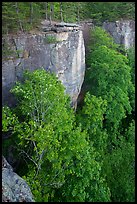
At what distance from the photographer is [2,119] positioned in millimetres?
10383

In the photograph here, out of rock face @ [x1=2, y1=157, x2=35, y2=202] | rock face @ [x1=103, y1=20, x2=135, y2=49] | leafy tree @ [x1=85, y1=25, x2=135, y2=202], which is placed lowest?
rock face @ [x1=2, y1=157, x2=35, y2=202]

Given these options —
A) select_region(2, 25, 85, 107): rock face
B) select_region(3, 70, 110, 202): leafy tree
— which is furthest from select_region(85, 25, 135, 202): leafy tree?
select_region(3, 70, 110, 202): leafy tree

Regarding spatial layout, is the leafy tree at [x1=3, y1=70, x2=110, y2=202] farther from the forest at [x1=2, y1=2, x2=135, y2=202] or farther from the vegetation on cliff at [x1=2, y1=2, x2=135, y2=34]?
the vegetation on cliff at [x1=2, y1=2, x2=135, y2=34]

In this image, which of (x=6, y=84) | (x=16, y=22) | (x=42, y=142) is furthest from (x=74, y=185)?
(x=16, y=22)

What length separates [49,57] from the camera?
13328 mm

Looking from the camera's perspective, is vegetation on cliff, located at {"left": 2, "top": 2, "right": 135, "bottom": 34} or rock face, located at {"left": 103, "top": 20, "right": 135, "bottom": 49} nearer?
vegetation on cliff, located at {"left": 2, "top": 2, "right": 135, "bottom": 34}

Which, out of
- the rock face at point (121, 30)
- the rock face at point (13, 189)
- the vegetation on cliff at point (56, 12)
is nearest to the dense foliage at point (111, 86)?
the vegetation on cliff at point (56, 12)

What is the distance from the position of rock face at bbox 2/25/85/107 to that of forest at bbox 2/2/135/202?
1.88ft

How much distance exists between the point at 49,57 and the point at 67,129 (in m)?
3.59

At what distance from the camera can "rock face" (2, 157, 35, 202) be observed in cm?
857

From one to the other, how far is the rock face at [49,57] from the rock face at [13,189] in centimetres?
377

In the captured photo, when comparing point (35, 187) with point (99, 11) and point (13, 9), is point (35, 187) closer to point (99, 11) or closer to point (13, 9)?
point (13, 9)

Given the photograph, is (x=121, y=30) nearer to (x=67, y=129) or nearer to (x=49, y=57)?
(x=49, y=57)

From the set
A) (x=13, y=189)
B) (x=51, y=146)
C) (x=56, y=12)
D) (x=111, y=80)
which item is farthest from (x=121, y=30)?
(x=13, y=189)
